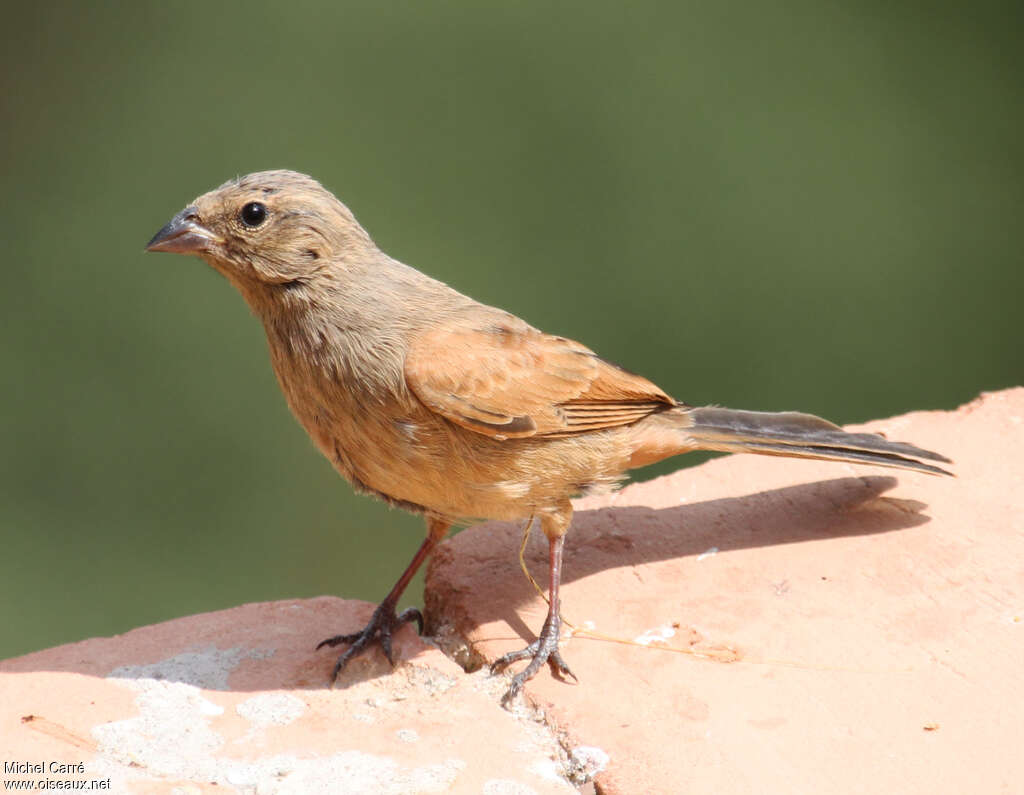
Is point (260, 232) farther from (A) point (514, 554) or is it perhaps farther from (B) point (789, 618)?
(B) point (789, 618)

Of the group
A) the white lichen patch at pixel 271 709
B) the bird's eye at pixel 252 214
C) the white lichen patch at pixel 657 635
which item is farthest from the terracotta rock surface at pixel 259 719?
the bird's eye at pixel 252 214

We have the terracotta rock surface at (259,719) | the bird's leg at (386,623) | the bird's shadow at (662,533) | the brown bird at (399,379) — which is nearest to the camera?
the terracotta rock surface at (259,719)

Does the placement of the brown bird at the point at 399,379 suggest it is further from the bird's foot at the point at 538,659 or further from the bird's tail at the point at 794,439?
the bird's tail at the point at 794,439

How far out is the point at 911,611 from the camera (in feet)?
11.6

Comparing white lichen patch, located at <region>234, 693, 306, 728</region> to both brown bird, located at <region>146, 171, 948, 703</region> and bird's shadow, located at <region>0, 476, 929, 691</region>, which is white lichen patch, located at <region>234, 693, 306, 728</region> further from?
brown bird, located at <region>146, 171, 948, 703</region>

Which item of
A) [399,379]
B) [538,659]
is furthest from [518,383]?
[538,659]

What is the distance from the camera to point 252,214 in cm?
359

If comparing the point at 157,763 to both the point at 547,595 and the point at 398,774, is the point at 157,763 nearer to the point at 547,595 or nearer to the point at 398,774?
the point at 398,774

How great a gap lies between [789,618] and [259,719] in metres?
1.56

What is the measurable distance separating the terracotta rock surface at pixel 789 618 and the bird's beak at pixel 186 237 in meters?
1.35

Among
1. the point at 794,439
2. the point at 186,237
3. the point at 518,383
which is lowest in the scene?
the point at 794,439

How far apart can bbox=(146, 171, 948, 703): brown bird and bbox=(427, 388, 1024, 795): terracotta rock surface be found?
Answer: 256mm

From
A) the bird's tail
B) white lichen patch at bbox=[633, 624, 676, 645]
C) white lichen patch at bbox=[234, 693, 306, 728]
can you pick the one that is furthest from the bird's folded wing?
white lichen patch at bbox=[234, 693, 306, 728]

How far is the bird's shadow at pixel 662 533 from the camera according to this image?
13.1 ft
